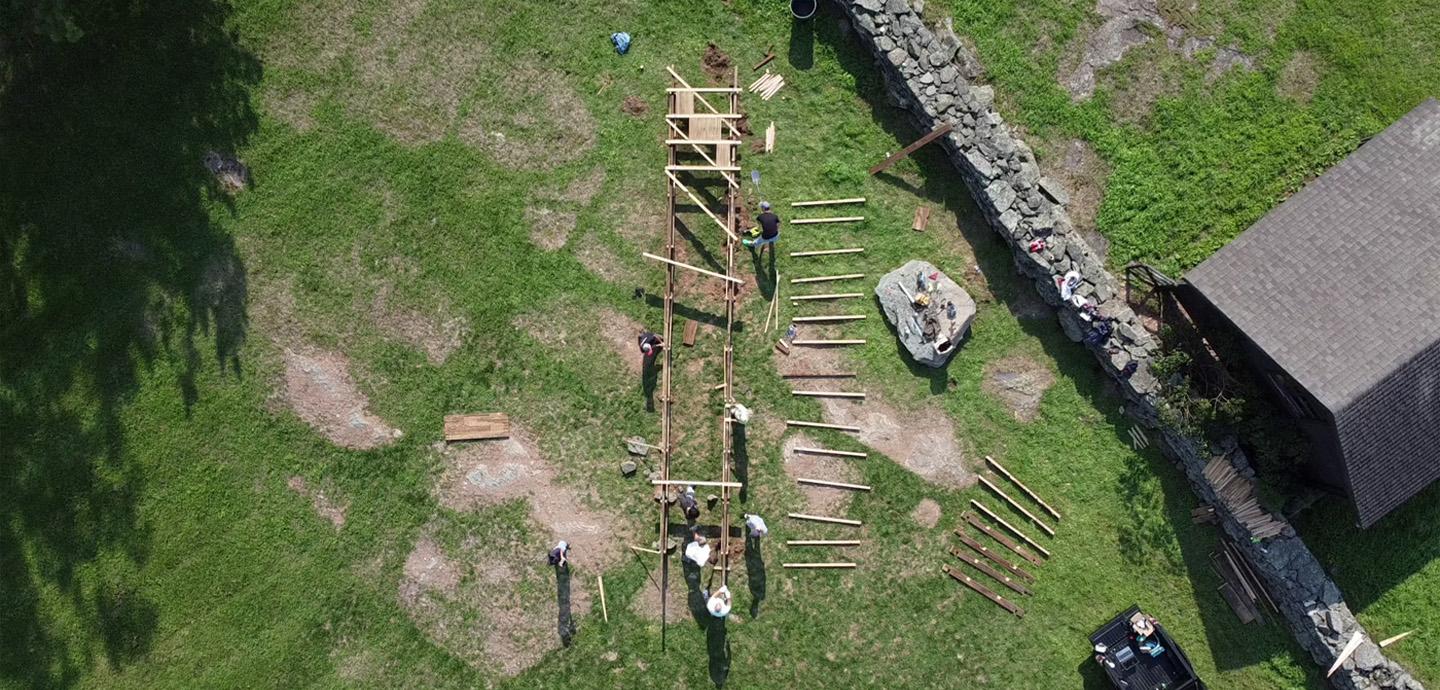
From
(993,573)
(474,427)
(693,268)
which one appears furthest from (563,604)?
(993,573)

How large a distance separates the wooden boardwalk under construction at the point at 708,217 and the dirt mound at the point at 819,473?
153cm

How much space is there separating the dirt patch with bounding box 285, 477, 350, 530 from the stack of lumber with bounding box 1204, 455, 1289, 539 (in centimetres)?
2068

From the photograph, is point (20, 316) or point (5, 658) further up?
point (20, 316)

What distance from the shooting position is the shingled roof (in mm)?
17594

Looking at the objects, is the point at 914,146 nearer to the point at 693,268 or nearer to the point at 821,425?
the point at 693,268

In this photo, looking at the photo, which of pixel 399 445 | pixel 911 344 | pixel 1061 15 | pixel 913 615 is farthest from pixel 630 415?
pixel 1061 15

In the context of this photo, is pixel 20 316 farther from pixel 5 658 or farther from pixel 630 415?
pixel 630 415

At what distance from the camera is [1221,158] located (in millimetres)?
20953

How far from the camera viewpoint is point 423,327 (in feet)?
68.5

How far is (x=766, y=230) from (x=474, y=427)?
28.4ft

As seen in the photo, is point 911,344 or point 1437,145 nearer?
point 1437,145

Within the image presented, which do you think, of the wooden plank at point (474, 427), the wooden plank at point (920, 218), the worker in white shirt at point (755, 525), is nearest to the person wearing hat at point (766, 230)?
the wooden plank at point (920, 218)

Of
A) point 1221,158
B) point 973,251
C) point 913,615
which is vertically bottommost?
point 913,615

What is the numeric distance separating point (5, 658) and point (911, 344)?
23389 millimetres
